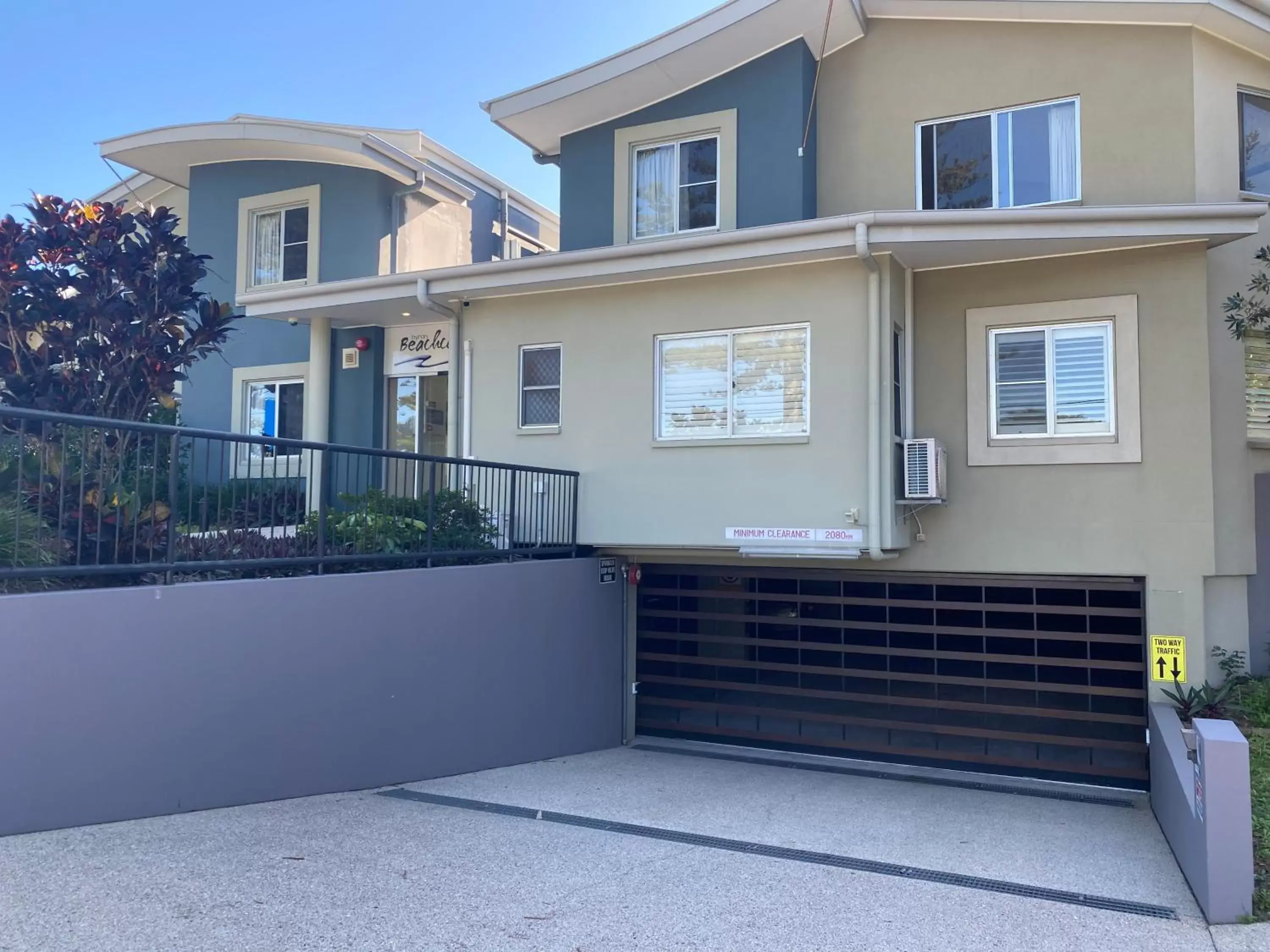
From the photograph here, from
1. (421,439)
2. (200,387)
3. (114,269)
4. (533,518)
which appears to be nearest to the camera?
(114,269)

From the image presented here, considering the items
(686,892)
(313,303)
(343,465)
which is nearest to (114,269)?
(313,303)

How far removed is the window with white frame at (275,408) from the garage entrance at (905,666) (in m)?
5.57

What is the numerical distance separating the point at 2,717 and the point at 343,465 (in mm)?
7255

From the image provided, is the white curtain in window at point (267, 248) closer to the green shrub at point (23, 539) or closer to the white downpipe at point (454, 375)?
the white downpipe at point (454, 375)

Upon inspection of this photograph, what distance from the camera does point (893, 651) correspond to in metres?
10.8

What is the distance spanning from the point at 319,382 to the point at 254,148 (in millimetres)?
3731

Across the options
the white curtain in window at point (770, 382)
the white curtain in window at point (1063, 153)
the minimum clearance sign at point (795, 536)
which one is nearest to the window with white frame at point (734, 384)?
the white curtain in window at point (770, 382)

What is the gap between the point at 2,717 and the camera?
218 inches

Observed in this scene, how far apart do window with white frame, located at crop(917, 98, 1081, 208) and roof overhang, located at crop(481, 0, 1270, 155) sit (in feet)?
3.26

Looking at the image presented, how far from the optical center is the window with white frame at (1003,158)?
10.3m

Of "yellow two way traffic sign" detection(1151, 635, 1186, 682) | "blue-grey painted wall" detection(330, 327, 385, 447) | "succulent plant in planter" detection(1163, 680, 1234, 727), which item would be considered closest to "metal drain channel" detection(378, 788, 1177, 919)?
"succulent plant in planter" detection(1163, 680, 1234, 727)

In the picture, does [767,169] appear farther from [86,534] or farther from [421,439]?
[86,534]

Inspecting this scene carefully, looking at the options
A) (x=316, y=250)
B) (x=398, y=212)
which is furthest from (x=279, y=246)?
(x=398, y=212)

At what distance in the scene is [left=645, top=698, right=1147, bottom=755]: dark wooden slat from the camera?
9.87 metres
